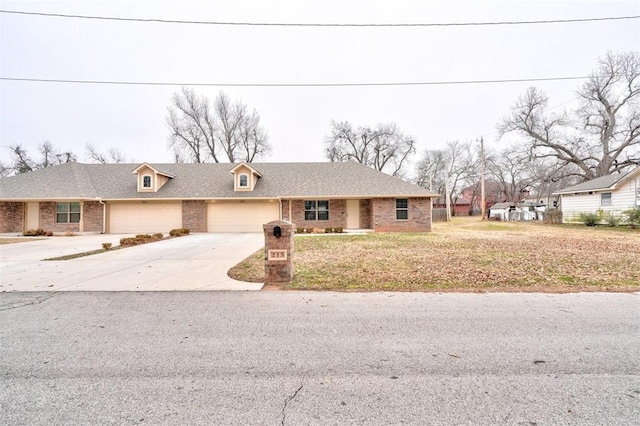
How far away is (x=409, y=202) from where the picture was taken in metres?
18.7

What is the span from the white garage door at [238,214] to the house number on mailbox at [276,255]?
1406 centimetres

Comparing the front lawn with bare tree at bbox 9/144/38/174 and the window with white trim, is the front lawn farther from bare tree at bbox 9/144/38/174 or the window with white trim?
bare tree at bbox 9/144/38/174

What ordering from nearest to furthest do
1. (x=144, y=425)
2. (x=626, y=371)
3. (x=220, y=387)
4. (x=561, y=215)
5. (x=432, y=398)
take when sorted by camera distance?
1. (x=144, y=425)
2. (x=432, y=398)
3. (x=220, y=387)
4. (x=626, y=371)
5. (x=561, y=215)

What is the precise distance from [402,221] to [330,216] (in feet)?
15.2

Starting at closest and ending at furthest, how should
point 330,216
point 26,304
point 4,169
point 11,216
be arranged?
1. point 26,304
2. point 11,216
3. point 330,216
4. point 4,169

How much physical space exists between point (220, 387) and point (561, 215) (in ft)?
103

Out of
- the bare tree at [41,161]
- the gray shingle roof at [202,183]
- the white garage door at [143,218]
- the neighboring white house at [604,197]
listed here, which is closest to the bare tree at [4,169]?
the bare tree at [41,161]

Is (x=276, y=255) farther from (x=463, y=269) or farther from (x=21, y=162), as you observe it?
(x=21, y=162)

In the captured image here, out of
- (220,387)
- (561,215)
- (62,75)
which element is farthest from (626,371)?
(561,215)

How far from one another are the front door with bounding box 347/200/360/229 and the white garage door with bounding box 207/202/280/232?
4.84 meters

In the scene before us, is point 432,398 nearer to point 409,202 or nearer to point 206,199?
point 409,202

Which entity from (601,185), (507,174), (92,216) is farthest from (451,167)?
(92,216)

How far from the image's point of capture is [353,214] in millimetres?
19750

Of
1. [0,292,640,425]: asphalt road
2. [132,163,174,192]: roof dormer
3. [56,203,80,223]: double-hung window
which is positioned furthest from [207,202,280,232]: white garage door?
[0,292,640,425]: asphalt road
